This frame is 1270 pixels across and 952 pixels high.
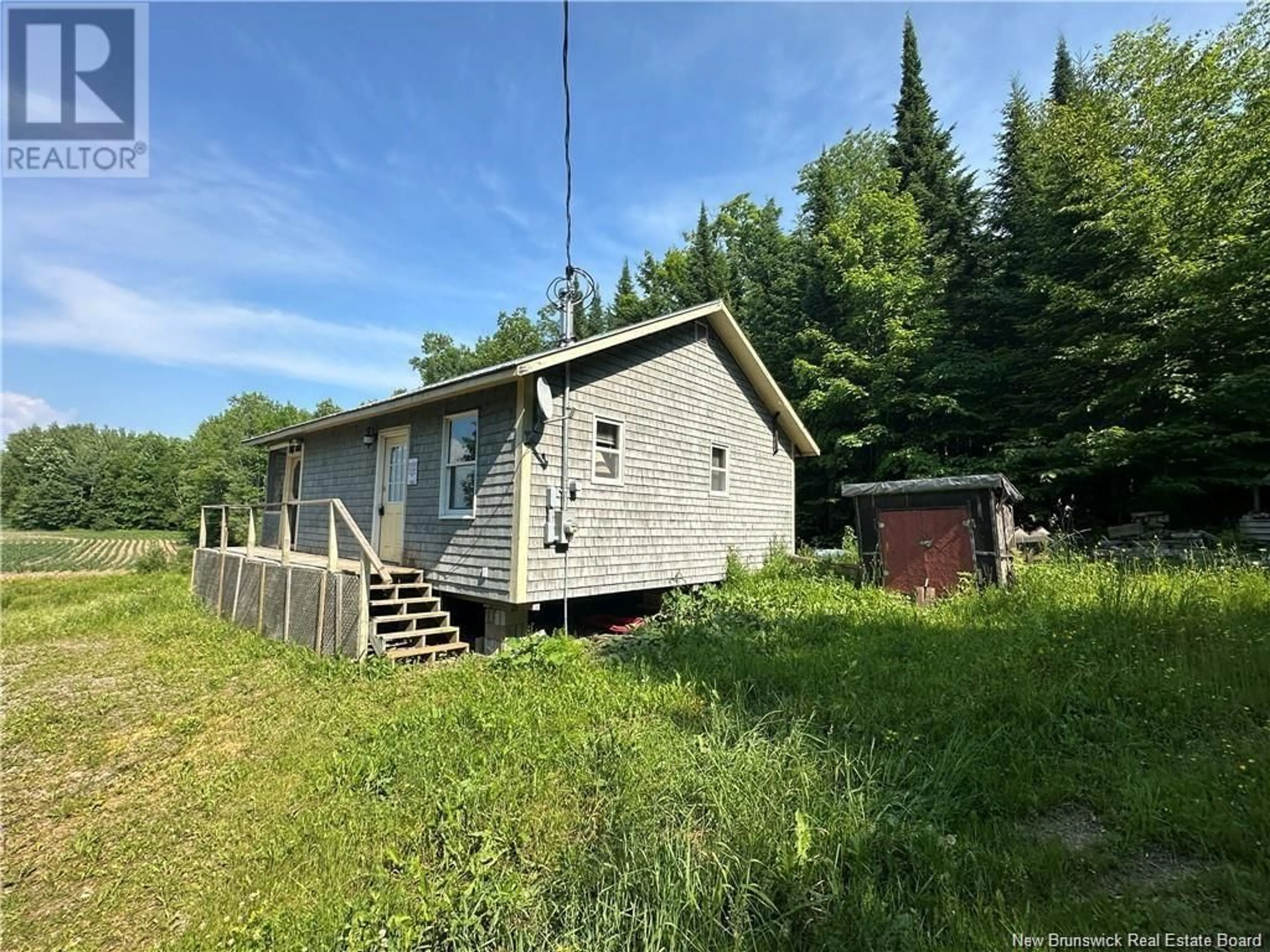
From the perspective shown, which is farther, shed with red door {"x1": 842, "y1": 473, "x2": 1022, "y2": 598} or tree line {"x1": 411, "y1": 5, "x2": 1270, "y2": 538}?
tree line {"x1": 411, "y1": 5, "x2": 1270, "y2": 538}

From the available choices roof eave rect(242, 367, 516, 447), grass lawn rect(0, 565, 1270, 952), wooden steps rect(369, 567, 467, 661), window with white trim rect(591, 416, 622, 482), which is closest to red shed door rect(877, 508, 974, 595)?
grass lawn rect(0, 565, 1270, 952)

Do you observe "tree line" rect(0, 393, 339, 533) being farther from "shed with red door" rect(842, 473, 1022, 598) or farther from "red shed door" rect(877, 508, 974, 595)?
"red shed door" rect(877, 508, 974, 595)

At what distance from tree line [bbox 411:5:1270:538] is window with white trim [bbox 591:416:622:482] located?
10734mm

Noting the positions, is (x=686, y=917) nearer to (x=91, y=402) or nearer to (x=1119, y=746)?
(x=1119, y=746)

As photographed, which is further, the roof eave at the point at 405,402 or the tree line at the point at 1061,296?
the tree line at the point at 1061,296

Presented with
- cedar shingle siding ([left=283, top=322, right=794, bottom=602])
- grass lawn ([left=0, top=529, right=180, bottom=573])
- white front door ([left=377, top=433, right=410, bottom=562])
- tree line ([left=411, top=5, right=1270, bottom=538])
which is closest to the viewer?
cedar shingle siding ([left=283, top=322, right=794, bottom=602])

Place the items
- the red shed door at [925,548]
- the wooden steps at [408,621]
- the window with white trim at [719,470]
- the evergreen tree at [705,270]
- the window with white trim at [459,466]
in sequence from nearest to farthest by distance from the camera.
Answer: the wooden steps at [408,621], the window with white trim at [459,466], the red shed door at [925,548], the window with white trim at [719,470], the evergreen tree at [705,270]

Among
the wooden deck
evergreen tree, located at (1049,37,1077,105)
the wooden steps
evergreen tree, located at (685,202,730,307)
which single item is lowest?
the wooden steps

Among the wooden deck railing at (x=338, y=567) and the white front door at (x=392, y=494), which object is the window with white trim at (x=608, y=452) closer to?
the wooden deck railing at (x=338, y=567)

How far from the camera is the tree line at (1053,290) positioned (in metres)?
11.9

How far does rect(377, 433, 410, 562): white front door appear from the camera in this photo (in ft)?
31.0
